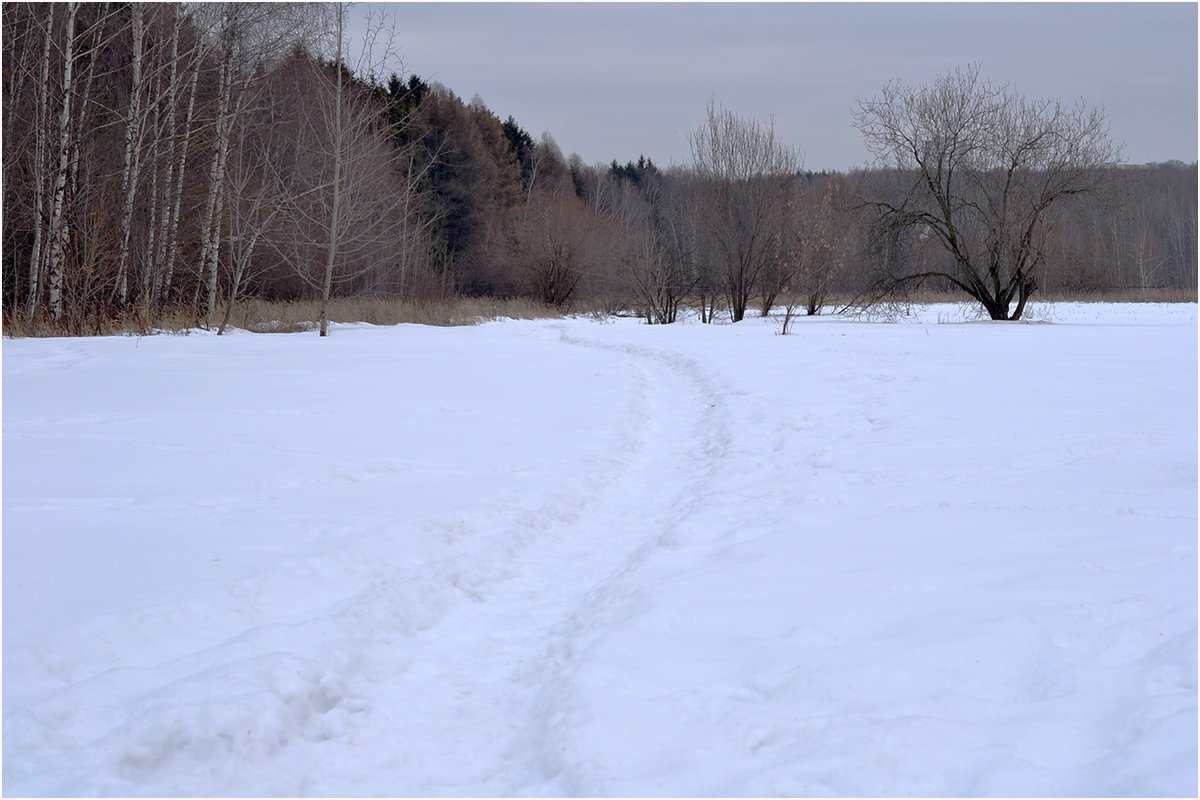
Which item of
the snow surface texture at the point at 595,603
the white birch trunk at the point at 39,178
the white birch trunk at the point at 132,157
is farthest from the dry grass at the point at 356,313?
the snow surface texture at the point at 595,603

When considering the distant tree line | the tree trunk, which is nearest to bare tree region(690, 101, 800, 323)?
the distant tree line

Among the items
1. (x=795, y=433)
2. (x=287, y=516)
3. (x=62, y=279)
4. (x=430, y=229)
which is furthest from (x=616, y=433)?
(x=430, y=229)

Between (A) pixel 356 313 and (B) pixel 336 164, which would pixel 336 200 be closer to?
(B) pixel 336 164

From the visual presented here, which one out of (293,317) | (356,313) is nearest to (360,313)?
(356,313)

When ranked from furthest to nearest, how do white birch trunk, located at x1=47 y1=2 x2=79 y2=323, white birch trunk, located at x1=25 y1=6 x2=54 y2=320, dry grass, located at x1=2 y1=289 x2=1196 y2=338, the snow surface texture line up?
white birch trunk, located at x1=25 y1=6 x2=54 y2=320
dry grass, located at x1=2 y1=289 x2=1196 y2=338
white birch trunk, located at x1=47 y1=2 x2=79 y2=323
the snow surface texture

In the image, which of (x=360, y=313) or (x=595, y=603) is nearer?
(x=595, y=603)

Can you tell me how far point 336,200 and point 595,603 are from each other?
1713 cm

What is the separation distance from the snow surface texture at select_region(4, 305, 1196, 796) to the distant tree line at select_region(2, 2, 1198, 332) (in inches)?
426

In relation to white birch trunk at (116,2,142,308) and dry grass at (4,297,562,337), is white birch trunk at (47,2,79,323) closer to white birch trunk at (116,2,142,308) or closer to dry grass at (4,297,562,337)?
dry grass at (4,297,562,337)

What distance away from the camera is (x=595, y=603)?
3764 mm

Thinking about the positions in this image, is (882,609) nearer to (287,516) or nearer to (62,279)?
(287,516)

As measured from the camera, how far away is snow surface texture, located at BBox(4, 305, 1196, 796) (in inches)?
98.0

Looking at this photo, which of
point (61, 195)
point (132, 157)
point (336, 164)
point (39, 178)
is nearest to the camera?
point (61, 195)

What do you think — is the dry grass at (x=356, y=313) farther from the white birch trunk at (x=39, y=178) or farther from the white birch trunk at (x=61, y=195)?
the white birch trunk at (x=61, y=195)
